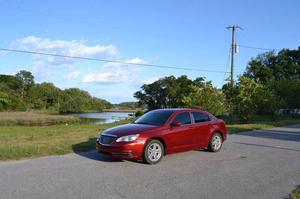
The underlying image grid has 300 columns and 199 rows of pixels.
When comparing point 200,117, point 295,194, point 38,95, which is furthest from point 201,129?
point 38,95

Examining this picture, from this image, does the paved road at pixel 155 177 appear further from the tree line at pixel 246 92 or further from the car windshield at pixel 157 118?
the tree line at pixel 246 92

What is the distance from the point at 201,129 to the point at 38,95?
104 meters

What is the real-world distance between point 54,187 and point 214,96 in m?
24.2

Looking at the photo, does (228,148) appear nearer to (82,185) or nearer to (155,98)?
(82,185)

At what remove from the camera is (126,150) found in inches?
358

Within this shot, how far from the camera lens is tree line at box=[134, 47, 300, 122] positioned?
30.4 metres

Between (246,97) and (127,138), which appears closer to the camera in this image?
(127,138)

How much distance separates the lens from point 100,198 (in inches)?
240

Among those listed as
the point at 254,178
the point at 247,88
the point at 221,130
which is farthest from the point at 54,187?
A: the point at 247,88

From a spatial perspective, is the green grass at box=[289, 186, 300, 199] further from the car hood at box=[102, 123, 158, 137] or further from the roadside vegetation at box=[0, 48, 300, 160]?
the roadside vegetation at box=[0, 48, 300, 160]

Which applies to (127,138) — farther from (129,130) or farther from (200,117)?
(200,117)

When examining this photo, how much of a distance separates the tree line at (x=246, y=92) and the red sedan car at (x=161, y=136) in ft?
59.7

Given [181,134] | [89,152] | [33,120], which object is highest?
[181,134]

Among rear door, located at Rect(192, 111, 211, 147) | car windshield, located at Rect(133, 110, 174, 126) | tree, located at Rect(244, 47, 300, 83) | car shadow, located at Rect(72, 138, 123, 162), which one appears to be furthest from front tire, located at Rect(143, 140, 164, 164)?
tree, located at Rect(244, 47, 300, 83)
